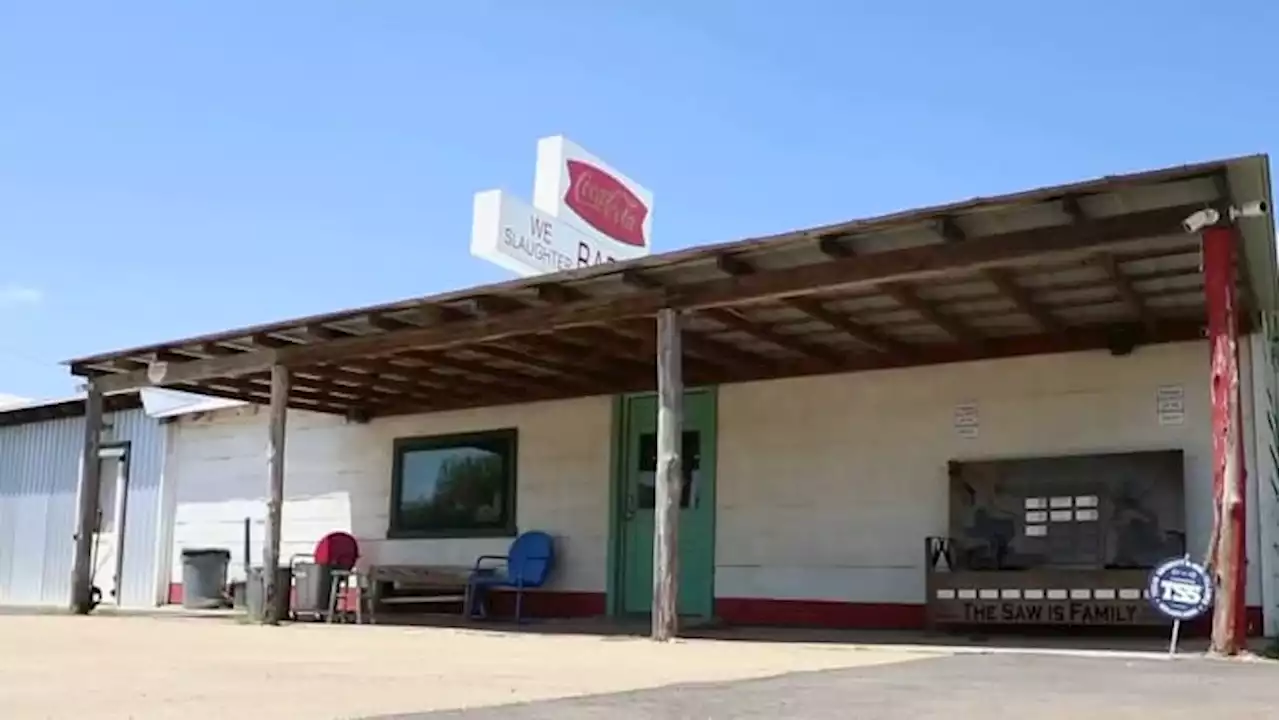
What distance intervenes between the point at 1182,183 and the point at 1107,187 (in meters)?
0.38

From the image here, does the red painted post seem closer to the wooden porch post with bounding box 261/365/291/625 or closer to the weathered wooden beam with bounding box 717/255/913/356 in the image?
the weathered wooden beam with bounding box 717/255/913/356

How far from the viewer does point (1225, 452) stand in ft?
23.1

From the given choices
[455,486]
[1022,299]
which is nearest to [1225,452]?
[1022,299]

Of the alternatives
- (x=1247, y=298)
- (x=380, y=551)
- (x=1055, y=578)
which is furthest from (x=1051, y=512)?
(x=380, y=551)

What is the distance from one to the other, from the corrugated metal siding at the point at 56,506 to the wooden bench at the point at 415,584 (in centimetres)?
419

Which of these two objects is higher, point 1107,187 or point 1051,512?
point 1107,187

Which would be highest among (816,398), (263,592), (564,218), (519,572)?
(564,218)

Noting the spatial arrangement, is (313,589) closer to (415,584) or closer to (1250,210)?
(415,584)

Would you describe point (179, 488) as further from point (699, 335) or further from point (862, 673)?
point (862, 673)

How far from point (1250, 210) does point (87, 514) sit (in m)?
11.0

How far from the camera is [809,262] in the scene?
8.62m

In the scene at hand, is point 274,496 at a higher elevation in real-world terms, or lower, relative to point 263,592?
higher

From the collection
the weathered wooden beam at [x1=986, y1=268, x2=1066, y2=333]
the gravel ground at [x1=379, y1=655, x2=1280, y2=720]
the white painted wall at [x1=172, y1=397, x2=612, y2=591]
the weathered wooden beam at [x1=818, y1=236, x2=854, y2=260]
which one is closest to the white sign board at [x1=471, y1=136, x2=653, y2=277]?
the white painted wall at [x1=172, y1=397, x2=612, y2=591]

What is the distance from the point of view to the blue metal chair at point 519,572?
42.2ft
